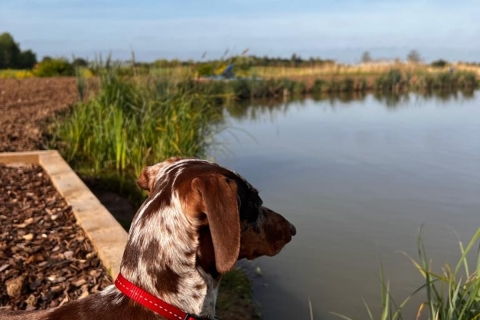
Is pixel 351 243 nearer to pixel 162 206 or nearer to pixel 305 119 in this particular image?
pixel 162 206

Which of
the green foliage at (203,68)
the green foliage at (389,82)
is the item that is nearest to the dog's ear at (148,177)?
the green foliage at (203,68)

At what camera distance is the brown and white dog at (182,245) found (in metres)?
1.98

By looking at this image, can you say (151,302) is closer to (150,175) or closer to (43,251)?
(150,175)

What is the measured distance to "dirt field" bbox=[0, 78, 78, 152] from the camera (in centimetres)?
830

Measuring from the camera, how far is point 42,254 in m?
4.27

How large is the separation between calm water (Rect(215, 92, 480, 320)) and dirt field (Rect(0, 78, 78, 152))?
3397 mm

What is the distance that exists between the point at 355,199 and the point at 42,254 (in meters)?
5.06

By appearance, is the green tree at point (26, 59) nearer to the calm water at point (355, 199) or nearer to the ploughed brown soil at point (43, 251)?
the calm water at point (355, 199)

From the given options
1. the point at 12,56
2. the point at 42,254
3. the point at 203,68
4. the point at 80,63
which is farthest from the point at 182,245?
the point at 12,56

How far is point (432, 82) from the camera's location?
35.1 metres

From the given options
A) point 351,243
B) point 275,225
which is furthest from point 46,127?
point 275,225

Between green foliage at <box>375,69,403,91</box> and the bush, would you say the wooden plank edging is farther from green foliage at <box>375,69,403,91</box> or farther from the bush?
green foliage at <box>375,69,403,91</box>

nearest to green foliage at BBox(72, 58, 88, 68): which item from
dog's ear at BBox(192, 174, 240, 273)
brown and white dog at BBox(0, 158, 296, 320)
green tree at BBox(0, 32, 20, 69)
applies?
brown and white dog at BBox(0, 158, 296, 320)

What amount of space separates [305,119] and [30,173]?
12.7 m
